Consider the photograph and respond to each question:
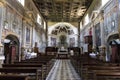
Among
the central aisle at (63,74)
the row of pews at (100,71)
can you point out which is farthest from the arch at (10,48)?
the row of pews at (100,71)

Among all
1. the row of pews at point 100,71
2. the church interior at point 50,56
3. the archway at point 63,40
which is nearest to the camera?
the row of pews at point 100,71

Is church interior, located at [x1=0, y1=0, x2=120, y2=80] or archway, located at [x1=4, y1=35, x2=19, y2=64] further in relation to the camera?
archway, located at [x1=4, y1=35, x2=19, y2=64]

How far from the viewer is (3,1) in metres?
9.23

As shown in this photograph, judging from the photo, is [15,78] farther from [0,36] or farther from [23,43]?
[23,43]

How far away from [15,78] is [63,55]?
22.1 meters

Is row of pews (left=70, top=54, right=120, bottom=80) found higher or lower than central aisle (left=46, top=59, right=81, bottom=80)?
higher

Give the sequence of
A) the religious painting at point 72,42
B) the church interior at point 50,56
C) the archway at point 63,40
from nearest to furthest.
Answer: the church interior at point 50,56 → the religious painting at point 72,42 → the archway at point 63,40

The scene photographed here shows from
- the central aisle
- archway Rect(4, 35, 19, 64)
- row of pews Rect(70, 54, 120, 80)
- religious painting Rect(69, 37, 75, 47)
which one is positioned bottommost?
the central aisle

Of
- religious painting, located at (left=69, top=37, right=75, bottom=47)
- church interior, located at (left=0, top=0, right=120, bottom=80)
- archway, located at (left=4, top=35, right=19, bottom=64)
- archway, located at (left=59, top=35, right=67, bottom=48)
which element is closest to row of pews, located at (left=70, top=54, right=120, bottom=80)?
church interior, located at (left=0, top=0, right=120, bottom=80)

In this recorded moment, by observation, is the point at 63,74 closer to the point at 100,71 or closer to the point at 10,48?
the point at 10,48

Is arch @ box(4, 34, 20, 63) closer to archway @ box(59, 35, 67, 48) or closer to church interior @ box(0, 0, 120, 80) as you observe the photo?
church interior @ box(0, 0, 120, 80)

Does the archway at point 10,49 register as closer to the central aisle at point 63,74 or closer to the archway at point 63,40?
the central aisle at point 63,74

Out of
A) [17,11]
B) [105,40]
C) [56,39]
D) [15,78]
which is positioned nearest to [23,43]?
[17,11]

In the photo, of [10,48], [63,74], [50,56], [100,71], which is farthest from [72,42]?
[100,71]
